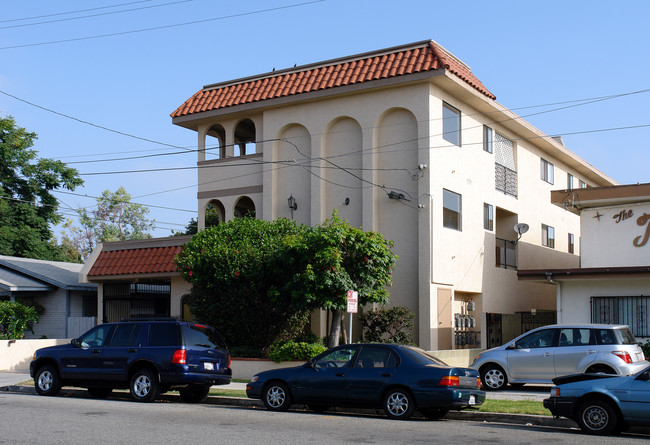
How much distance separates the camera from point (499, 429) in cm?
1238

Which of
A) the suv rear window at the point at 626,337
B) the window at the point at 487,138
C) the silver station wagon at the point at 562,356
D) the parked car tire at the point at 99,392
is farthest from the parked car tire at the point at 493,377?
the window at the point at 487,138

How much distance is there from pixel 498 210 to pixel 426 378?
16.5 m

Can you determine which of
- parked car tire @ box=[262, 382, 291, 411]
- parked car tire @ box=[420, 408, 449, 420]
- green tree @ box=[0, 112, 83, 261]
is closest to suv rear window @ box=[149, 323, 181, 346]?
parked car tire @ box=[262, 382, 291, 411]

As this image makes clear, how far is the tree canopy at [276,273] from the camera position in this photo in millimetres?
20531

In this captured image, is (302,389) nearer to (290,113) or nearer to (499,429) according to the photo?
(499,429)

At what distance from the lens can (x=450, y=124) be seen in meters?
24.8

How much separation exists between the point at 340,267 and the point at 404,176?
4.79 meters

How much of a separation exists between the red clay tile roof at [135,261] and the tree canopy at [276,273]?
3048 mm

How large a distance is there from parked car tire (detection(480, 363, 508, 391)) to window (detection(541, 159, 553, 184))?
15.4 m

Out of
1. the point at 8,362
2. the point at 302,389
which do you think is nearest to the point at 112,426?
the point at 302,389

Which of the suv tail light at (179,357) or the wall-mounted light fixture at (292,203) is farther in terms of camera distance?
the wall-mounted light fixture at (292,203)

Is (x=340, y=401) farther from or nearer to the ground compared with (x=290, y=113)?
nearer to the ground

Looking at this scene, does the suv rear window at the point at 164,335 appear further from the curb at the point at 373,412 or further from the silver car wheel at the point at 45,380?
the silver car wheel at the point at 45,380

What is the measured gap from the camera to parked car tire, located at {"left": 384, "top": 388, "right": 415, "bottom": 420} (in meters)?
13.4
